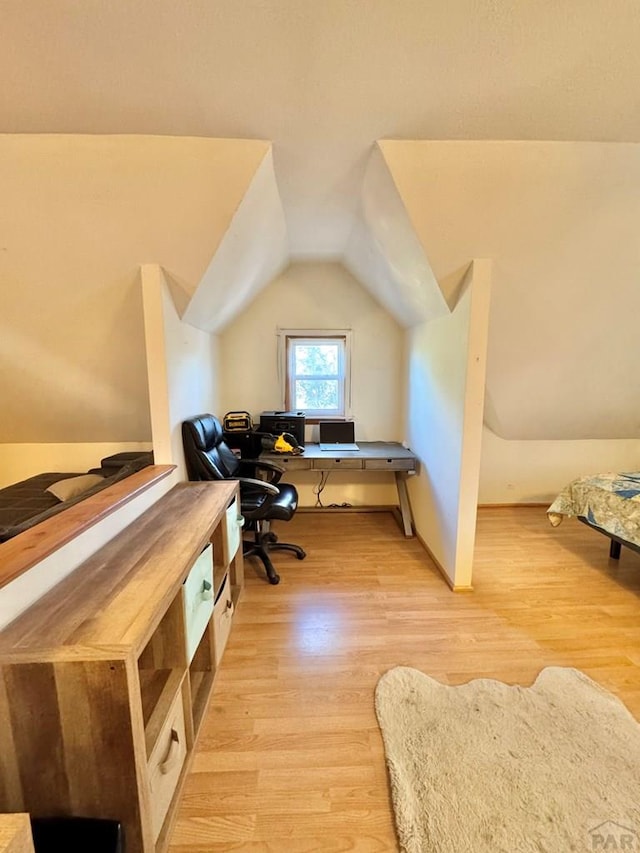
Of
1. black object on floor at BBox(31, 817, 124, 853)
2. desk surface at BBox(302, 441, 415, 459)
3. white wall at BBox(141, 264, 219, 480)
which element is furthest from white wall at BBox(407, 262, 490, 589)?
black object on floor at BBox(31, 817, 124, 853)

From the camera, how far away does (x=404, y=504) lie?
10.4 feet

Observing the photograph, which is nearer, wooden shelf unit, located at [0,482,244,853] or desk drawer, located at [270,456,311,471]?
wooden shelf unit, located at [0,482,244,853]

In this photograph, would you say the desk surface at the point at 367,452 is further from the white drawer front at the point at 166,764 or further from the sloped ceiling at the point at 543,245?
the white drawer front at the point at 166,764

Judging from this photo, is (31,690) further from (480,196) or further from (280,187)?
(480,196)

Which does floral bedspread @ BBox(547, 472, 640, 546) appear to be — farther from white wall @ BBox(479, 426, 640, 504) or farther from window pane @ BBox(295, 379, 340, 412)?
window pane @ BBox(295, 379, 340, 412)

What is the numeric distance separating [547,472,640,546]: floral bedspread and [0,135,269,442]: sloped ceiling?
114 inches

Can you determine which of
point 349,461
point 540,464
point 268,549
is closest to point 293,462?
point 349,461

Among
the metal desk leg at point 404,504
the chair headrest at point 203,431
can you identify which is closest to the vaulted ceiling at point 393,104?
the chair headrest at point 203,431

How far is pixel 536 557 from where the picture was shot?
2730mm

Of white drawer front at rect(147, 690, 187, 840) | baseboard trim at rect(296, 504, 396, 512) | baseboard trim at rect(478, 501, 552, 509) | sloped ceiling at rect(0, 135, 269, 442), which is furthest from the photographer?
baseboard trim at rect(478, 501, 552, 509)

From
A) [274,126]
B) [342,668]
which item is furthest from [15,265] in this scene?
Result: [342,668]

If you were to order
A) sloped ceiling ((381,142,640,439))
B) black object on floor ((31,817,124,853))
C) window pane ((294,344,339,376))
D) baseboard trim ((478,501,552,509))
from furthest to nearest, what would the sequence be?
baseboard trim ((478,501,552,509)) < window pane ((294,344,339,376)) < sloped ceiling ((381,142,640,439)) < black object on floor ((31,817,124,853))

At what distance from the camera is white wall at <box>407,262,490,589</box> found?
2094 mm

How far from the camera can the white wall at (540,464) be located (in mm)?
3635
